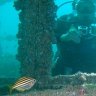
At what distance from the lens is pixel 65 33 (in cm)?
1106

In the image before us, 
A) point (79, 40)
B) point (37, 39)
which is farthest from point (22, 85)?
point (79, 40)

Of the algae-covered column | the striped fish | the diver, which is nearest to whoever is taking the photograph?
the striped fish

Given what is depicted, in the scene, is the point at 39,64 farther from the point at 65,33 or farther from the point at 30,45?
the point at 65,33

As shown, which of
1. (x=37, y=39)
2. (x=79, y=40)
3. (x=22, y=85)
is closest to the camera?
(x=22, y=85)

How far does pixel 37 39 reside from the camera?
8.05 m

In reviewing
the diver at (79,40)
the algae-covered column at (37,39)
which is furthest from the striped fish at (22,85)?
the diver at (79,40)

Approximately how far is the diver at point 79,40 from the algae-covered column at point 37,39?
2.29 meters

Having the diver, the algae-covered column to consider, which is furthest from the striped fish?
the diver

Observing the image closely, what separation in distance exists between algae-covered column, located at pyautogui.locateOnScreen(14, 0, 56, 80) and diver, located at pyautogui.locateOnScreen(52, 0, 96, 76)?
2.29 m

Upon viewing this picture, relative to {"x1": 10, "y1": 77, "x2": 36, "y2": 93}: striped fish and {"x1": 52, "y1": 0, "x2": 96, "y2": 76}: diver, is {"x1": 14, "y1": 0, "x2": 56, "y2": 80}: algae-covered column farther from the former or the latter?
{"x1": 52, "y1": 0, "x2": 96, "y2": 76}: diver

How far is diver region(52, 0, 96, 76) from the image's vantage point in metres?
10.7

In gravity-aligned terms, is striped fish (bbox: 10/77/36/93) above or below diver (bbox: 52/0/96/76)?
below

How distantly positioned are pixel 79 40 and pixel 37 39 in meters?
2.77

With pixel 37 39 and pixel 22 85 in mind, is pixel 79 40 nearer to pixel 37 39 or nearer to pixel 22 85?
pixel 37 39
